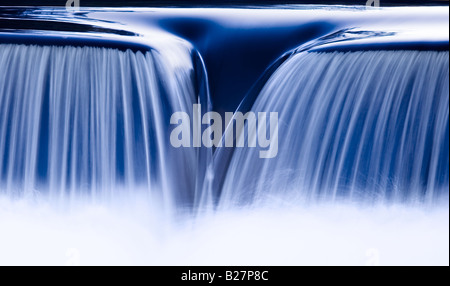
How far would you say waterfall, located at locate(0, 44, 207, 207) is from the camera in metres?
0.95

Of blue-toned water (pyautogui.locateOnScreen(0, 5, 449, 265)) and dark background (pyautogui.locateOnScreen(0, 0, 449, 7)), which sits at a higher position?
dark background (pyautogui.locateOnScreen(0, 0, 449, 7))

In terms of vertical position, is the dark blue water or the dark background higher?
the dark background

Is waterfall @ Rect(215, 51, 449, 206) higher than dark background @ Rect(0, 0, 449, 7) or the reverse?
the reverse

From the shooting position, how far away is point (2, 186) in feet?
3.16

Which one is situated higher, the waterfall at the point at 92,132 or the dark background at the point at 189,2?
the dark background at the point at 189,2

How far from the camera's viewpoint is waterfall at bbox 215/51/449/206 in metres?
0.91

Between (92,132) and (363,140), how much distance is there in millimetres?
433

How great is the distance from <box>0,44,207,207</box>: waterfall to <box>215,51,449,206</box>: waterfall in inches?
3.8

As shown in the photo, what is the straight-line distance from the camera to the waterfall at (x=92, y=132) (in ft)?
3.13

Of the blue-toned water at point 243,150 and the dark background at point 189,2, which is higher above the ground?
the dark background at point 189,2

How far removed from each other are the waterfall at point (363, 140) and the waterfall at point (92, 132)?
98mm
